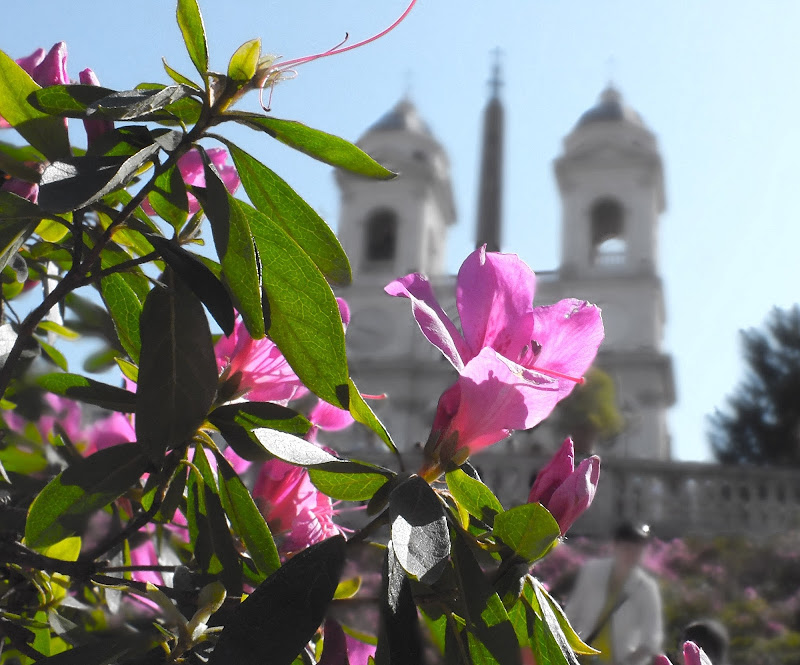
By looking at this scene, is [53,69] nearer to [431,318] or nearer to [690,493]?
[431,318]

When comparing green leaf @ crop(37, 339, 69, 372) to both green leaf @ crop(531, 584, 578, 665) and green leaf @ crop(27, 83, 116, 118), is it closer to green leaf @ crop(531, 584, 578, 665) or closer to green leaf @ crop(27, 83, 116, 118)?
green leaf @ crop(27, 83, 116, 118)

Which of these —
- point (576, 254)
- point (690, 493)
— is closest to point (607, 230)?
point (576, 254)

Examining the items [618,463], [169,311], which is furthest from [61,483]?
[618,463]

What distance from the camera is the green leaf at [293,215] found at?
0.46 meters

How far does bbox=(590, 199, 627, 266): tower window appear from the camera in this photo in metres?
13.7

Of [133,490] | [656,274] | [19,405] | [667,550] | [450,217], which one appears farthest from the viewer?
[450,217]

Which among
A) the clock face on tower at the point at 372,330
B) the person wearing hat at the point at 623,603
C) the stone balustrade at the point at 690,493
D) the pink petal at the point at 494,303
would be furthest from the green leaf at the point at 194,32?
the clock face on tower at the point at 372,330

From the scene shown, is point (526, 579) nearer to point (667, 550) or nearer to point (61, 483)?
point (61, 483)

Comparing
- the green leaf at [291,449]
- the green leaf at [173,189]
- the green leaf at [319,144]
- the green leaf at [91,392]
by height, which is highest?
the green leaf at [319,144]

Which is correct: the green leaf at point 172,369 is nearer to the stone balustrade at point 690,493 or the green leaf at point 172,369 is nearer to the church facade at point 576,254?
the stone balustrade at point 690,493

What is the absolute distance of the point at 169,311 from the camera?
450 millimetres

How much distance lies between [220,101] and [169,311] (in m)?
0.10

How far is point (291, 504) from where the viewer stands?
54 cm

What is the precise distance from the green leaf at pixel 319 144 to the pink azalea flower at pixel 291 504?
0.59ft
